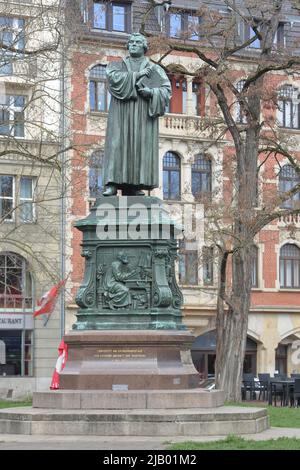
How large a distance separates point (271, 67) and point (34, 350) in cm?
1672

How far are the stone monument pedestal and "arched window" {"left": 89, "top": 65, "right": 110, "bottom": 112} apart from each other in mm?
27889

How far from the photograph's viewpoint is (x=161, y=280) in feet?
62.5

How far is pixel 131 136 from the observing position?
19.8 metres

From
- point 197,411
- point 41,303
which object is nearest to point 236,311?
point 41,303

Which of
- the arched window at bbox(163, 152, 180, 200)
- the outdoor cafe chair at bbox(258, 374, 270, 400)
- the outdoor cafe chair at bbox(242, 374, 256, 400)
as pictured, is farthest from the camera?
the arched window at bbox(163, 152, 180, 200)

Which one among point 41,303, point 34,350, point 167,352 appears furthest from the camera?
point 34,350

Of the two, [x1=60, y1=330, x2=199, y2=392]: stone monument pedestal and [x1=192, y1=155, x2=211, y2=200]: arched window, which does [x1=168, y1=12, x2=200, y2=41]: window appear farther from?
[x1=60, y1=330, x2=199, y2=392]: stone monument pedestal

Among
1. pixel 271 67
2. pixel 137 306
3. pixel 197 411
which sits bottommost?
pixel 197 411

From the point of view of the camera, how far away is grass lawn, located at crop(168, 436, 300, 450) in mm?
14945

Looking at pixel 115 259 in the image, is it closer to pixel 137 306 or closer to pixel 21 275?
pixel 137 306

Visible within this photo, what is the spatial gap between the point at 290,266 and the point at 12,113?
16.8 meters

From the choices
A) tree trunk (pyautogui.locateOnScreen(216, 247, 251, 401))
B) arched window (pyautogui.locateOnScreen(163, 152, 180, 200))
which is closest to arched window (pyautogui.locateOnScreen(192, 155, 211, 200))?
arched window (pyautogui.locateOnScreen(163, 152, 180, 200))

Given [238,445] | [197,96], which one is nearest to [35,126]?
[197,96]

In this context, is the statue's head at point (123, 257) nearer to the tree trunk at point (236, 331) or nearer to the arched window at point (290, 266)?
the tree trunk at point (236, 331)
